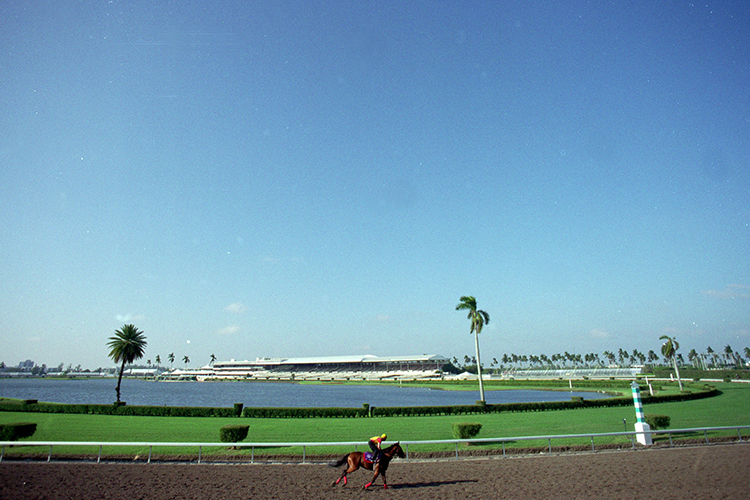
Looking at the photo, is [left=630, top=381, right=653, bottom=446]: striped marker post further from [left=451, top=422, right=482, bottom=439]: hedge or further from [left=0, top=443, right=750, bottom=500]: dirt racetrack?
[left=451, top=422, right=482, bottom=439]: hedge

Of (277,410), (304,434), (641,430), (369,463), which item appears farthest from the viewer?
(277,410)

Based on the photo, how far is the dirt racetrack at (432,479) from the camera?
1198 cm

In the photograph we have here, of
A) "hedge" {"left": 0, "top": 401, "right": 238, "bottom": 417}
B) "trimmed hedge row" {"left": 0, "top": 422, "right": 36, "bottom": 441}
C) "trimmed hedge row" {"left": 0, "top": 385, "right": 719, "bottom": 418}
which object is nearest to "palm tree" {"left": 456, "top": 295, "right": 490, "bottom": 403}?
"trimmed hedge row" {"left": 0, "top": 385, "right": 719, "bottom": 418}

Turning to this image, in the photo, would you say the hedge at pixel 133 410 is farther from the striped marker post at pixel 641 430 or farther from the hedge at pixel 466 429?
the striped marker post at pixel 641 430

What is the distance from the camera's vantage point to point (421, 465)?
16531 millimetres

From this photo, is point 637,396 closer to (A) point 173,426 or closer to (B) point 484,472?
(B) point 484,472

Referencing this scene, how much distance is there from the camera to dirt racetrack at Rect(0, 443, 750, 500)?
12.0 m

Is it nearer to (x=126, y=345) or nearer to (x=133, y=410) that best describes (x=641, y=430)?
(x=133, y=410)

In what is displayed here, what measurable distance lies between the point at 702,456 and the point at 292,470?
1642 cm

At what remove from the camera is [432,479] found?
46.1 feet

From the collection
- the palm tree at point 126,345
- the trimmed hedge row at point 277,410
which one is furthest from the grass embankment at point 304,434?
the palm tree at point 126,345

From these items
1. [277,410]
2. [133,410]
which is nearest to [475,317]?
[277,410]

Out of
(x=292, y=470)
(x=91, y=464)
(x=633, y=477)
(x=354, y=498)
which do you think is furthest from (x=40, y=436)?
(x=633, y=477)

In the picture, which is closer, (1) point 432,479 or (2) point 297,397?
(1) point 432,479
